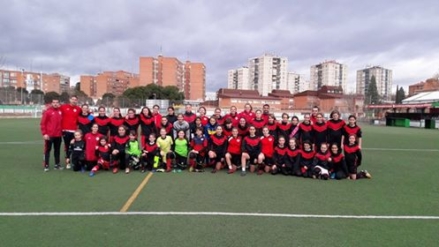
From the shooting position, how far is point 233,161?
7.80 meters

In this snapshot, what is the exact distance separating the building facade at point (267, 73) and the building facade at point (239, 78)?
84.0 inches

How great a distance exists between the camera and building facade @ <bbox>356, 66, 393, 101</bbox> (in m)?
111

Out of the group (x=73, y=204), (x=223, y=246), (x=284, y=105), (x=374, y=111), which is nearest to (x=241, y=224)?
(x=223, y=246)

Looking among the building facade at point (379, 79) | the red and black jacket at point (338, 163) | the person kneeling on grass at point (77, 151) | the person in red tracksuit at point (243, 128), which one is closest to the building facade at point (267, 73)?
the building facade at point (379, 79)

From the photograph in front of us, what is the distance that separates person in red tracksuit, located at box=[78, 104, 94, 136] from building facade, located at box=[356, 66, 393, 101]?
116380 mm

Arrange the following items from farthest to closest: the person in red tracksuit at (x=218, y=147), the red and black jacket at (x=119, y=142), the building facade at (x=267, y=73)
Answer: the building facade at (x=267, y=73), the person in red tracksuit at (x=218, y=147), the red and black jacket at (x=119, y=142)

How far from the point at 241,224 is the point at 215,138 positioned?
394 centimetres

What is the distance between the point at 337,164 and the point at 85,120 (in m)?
6.28

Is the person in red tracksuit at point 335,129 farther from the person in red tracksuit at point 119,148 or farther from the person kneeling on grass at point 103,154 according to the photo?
the person kneeling on grass at point 103,154

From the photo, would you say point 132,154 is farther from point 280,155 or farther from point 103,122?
point 280,155

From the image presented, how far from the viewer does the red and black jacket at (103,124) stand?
7.80 m

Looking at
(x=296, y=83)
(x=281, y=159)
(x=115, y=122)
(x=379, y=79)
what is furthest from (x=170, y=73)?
(x=281, y=159)

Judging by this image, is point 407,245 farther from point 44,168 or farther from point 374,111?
point 374,111

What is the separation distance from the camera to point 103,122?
788 centimetres
